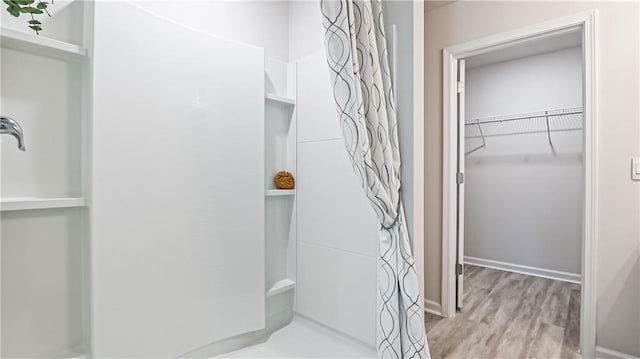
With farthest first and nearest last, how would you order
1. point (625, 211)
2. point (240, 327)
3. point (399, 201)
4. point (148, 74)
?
1. point (625, 211)
2. point (240, 327)
3. point (399, 201)
4. point (148, 74)

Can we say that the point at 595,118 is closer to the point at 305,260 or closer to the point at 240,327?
the point at 305,260

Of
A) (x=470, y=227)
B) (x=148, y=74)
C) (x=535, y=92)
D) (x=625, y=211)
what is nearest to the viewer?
(x=148, y=74)

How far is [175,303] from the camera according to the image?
4.37ft

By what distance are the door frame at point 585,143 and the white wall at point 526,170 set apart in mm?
1600

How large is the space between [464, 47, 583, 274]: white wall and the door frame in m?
1.60

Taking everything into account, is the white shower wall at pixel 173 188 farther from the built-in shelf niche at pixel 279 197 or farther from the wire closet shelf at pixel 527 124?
the wire closet shelf at pixel 527 124

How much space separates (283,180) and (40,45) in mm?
1139

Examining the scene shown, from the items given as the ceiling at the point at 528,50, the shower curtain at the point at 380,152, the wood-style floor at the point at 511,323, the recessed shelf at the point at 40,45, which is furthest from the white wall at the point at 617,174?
the recessed shelf at the point at 40,45

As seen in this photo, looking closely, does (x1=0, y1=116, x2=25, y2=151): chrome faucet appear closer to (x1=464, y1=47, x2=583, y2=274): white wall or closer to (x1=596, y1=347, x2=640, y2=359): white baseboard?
(x1=596, y1=347, x2=640, y2=359): white baseboard

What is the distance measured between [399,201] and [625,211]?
1367 mm

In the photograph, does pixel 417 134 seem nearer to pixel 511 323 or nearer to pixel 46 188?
pixel 46 188

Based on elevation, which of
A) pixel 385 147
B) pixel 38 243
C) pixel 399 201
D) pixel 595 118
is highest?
pixel 595 118

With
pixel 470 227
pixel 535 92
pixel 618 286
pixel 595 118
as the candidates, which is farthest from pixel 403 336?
pixel 535 92

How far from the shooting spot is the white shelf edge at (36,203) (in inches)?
37.9
